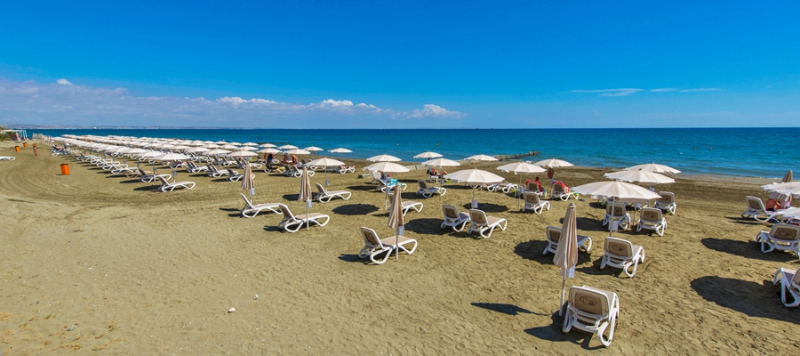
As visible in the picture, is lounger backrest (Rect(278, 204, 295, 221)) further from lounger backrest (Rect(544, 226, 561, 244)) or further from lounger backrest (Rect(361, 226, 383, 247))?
lounger backrest (Rect(544, 226, 561, 244))

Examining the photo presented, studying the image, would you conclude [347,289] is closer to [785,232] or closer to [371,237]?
[371,237]

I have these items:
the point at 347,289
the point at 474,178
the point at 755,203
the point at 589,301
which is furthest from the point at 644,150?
the point at 347,289

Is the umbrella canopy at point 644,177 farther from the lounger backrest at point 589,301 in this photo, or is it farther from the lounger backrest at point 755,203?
the lounger backrest at point 589,301

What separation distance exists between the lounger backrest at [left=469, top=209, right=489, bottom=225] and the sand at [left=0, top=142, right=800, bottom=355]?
0.42 meters

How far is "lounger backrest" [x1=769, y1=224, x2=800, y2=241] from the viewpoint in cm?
726

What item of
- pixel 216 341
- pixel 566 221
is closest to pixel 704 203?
pixel 566 221

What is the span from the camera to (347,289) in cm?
588

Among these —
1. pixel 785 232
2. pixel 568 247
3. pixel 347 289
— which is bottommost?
pixel 347 289

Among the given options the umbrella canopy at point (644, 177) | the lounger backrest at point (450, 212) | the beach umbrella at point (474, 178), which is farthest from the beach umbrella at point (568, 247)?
the umbrella canopy at point (644, 177)

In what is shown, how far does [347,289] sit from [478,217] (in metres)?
3.93

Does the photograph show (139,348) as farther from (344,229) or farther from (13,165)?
(13,165)

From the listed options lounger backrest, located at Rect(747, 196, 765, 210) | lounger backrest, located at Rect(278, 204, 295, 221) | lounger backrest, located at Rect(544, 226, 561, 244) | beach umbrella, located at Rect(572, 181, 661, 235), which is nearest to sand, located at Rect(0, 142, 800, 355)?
lounger backrest, located at Rect(544, 226, 561, 244)

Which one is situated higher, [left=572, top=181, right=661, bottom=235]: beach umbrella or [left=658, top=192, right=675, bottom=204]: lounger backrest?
[left=572, top=181, right=661, bottom=235]: beach umbrella

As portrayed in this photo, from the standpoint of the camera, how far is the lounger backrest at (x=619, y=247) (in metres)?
6.32
